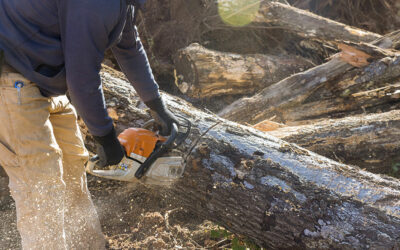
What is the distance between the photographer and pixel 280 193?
216 cm

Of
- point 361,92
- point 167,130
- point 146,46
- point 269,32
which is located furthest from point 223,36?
point 167,130

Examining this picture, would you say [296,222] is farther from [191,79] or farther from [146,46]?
[146,46]

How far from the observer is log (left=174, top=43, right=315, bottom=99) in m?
4.39

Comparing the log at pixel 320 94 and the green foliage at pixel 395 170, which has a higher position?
the log at pixel 320 94

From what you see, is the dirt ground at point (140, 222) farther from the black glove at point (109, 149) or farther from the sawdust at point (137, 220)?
the black glove at point (109, 149)

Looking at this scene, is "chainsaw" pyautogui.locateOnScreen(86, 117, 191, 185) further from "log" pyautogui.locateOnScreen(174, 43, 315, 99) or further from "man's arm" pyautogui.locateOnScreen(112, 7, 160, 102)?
"log" pyautogui.locateOnScreen(174, 43, 315, 99)

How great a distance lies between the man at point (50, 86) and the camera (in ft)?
5.17

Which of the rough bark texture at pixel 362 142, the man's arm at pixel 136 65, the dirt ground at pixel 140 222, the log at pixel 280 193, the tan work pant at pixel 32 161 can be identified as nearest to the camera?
the tan work pant at pixel 32 161

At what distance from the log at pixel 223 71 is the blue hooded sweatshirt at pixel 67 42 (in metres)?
2.50

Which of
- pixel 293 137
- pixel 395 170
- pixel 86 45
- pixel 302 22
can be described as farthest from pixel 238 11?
pixel 86 45

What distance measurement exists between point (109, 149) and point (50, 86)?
1.59ft

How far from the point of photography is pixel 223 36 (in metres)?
5.53

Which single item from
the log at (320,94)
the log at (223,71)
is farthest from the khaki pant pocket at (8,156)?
the log at (223,71)

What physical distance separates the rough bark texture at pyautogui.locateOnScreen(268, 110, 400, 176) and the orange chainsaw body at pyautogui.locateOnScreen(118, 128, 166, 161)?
5.38ft
